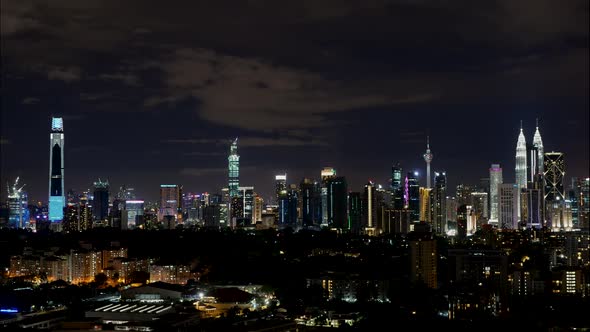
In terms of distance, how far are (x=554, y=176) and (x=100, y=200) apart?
51.8 feet

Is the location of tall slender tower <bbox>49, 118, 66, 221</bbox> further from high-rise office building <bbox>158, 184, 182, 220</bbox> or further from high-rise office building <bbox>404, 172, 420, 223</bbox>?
high-rise office building <bbox>404, 172, 420, 223</bbox>

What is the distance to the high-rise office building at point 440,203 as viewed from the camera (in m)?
28.8

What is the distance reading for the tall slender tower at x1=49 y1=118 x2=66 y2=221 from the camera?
27.8 metres

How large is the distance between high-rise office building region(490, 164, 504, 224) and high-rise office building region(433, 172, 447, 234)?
2047mm

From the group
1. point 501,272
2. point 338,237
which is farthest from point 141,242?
point 501,272

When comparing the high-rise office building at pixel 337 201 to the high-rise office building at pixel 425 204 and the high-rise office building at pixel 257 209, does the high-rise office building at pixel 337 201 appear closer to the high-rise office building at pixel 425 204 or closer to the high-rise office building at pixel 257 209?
the high-rise office building at pixel 425 204

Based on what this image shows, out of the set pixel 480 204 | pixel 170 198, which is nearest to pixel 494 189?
pixel 480 204

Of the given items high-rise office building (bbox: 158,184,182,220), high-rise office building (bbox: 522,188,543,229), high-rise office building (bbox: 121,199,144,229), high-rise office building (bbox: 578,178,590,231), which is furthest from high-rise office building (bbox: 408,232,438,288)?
high-rise office building (bbox: 158,184,182,220)

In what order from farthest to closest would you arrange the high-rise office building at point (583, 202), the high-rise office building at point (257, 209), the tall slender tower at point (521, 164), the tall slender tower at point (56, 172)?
the high-rise office building at point (257, 209), the tall slender tower at point (521, 164), the tall slender tower at point (56, 172), the high-rise office building at point (583, 202)

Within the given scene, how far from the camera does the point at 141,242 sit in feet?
64.1

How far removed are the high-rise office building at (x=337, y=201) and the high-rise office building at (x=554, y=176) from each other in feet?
22.5

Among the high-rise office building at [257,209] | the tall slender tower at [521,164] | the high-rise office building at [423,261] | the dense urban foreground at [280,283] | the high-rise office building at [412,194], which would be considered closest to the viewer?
the dense urban foreground at [280,283]

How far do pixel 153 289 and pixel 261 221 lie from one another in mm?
19402

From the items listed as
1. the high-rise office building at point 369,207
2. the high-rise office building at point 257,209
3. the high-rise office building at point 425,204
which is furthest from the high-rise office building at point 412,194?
Answer: the high-rise office building at point 257,209
